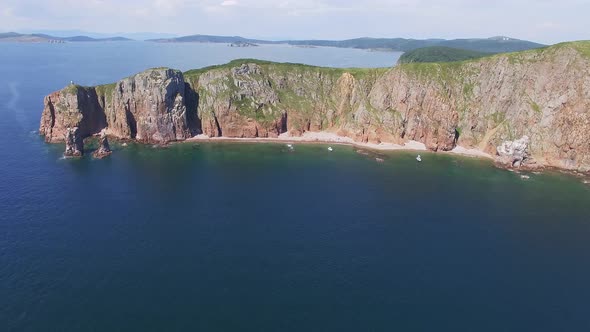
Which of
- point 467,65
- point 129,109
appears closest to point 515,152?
point 467,65

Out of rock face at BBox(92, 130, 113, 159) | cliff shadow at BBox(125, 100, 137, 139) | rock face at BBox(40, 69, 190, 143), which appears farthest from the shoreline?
rock face at BBox(92, 130, 113, 159)

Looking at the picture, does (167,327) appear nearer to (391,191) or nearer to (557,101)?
(391,191)

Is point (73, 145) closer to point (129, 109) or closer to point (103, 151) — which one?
point (103, 151)

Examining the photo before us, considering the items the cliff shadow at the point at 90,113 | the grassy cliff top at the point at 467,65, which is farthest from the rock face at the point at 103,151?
the grassy cliff top at the point at 467,65

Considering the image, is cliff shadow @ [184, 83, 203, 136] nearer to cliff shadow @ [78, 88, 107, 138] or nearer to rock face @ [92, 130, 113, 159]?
rock face @ [92, 130, 113, 159]

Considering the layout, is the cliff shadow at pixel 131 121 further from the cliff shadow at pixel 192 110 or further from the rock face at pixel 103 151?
the cliff shadow at pixel 192 110

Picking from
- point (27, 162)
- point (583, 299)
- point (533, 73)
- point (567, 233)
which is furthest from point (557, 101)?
point (27, 162)
